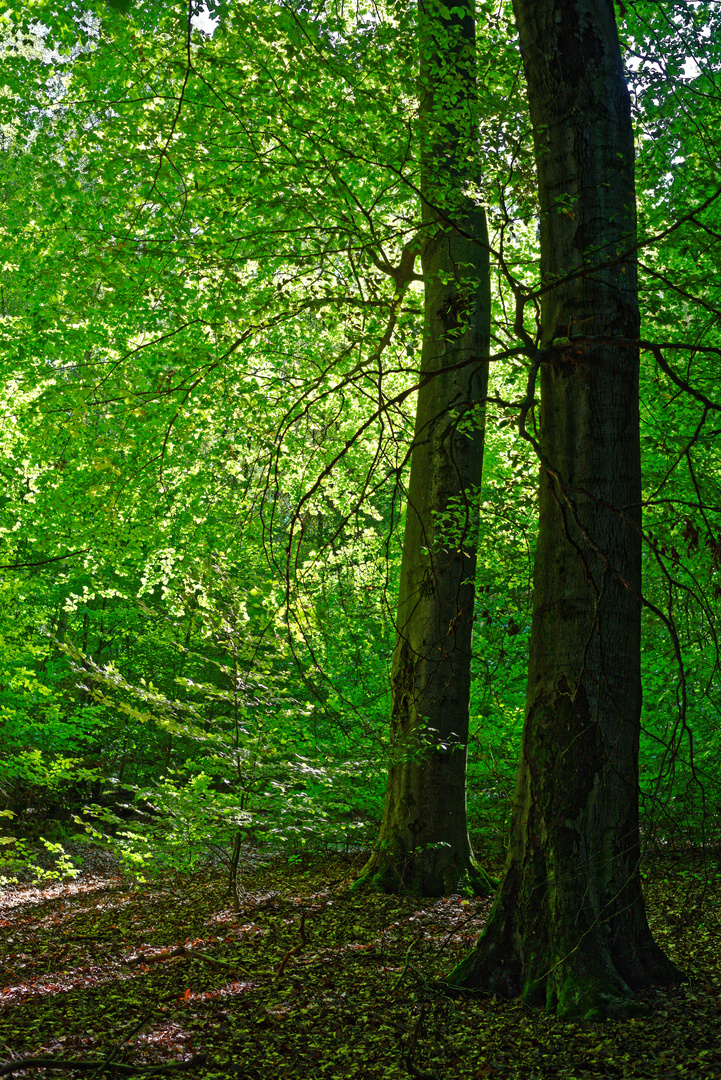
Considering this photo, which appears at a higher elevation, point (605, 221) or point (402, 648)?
point (605, 221)

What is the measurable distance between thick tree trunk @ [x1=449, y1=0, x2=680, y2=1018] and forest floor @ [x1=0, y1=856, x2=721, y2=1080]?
25 centimetres

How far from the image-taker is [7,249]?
1040 centimetres

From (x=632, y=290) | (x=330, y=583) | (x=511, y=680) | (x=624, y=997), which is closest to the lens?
(x=624, y=997)

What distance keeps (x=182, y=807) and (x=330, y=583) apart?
182 inches

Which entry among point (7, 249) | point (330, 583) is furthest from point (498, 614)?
point (7, 249)

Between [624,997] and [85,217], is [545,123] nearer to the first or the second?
[624,997]

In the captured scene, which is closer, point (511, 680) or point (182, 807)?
point (182, 807)

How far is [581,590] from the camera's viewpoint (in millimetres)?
3486

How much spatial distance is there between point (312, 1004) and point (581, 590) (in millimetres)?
2360

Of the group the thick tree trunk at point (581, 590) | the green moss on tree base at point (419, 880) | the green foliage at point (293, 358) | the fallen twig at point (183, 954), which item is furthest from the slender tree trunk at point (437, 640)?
the fallen twig at point (183, 954)

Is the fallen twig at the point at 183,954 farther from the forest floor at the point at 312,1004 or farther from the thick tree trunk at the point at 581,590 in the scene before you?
the thick tree trunk at the point at 581,590

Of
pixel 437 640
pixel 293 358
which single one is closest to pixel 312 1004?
pixel 437 640

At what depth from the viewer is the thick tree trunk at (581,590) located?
330 cm

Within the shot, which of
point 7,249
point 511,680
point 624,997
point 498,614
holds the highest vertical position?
point 7,249
